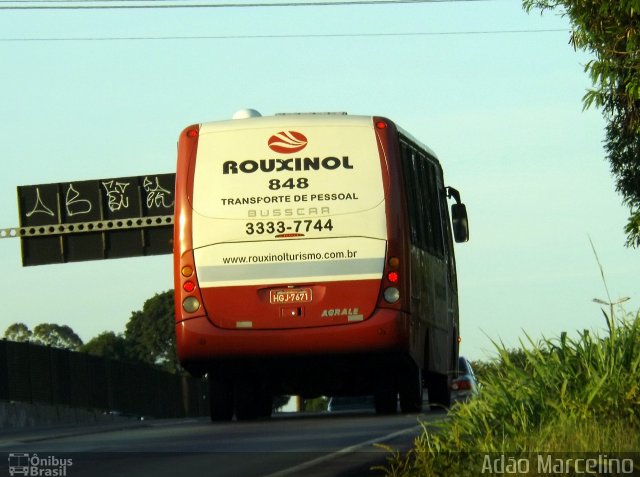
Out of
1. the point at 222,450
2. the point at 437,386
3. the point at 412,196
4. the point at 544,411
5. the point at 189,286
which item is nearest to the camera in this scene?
the point at 544,411

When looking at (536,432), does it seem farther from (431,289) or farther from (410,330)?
(431,289)

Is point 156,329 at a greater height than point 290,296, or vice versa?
point 156,329

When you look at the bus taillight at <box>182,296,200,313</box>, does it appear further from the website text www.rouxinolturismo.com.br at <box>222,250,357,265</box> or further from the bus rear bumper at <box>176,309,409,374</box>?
the website text www.rouxinolturismo.com.br at <box>222,250,357,265</box>

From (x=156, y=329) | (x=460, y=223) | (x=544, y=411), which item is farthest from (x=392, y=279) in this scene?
(x=156, y=329)

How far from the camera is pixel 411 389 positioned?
67.4ft

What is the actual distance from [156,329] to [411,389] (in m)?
89.1

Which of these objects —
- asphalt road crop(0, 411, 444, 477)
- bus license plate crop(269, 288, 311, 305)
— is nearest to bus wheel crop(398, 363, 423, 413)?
asphalt road crop(0, 411, 444, 477)

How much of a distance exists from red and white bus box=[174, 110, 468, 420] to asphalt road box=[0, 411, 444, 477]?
35.3 inches

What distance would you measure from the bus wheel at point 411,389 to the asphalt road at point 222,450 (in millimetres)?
935

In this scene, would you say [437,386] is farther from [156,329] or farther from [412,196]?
[156,329]

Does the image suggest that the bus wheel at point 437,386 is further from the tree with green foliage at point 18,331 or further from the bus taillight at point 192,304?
the tree with green foliage at point 18,331

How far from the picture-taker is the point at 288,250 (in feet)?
62.5

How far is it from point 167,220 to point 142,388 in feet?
20.9

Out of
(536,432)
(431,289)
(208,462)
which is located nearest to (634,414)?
(536,432)
